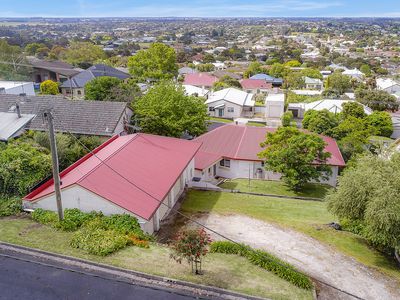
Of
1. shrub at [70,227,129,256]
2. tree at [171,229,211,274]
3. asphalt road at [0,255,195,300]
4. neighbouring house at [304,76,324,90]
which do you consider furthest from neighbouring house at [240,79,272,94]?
asphalt road at [0,255,195,300]

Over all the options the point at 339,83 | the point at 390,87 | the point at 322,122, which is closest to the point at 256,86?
the point at 339,83

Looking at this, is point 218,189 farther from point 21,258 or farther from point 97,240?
point 21,258

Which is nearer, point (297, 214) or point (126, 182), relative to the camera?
point (126, 182)

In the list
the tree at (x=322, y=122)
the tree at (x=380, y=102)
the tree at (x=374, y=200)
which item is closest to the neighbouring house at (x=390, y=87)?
the tree at (x=380, y=102)

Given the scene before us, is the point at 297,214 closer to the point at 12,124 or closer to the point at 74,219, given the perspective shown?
the point at 74,219

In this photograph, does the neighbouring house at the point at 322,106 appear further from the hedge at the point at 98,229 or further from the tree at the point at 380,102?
the hedge at the point at 98,229

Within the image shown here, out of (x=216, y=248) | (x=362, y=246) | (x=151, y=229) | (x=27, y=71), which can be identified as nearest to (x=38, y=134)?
(x=151, y=229)
